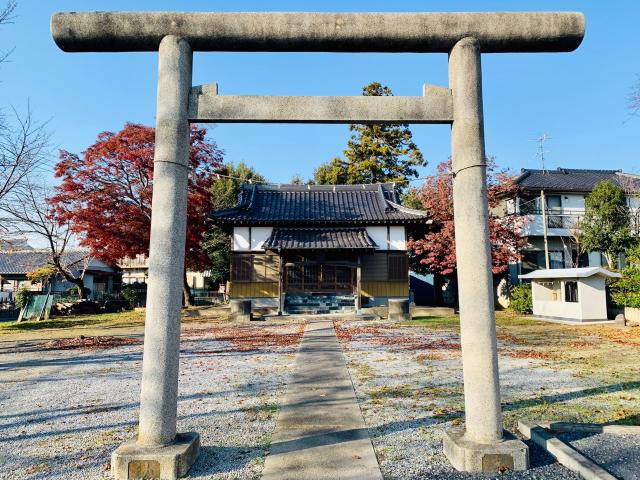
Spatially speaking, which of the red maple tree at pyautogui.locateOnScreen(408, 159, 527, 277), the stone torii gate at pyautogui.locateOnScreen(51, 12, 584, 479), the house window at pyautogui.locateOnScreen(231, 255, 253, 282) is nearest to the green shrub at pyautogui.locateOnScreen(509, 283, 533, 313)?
the red maple tree at pyautogui.locateOnScreen(408, 159, 527, 277)

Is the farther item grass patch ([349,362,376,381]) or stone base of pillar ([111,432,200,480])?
grass patch ([349,362,376,381])

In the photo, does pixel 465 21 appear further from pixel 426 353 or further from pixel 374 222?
pixel 374 222

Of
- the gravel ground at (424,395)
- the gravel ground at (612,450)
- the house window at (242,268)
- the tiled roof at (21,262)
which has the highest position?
the tiled roof at (21,262)

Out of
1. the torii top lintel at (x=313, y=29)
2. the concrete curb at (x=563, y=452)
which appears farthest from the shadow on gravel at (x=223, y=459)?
the torii top lintel at (x=313, y=29)

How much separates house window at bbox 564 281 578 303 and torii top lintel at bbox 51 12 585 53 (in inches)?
577

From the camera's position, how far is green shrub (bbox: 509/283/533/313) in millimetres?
19725

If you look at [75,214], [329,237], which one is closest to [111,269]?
[75,214]

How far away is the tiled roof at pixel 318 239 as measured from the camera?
65.4ft

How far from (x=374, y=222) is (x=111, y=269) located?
28384 mm

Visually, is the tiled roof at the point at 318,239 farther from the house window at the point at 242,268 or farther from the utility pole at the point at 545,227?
the utility pole at the point at 545,227

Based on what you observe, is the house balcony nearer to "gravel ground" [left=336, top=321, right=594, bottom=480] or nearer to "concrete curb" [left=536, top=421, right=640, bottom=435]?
"gravel ground" [left=336, top=321, right=594, bottom=480]

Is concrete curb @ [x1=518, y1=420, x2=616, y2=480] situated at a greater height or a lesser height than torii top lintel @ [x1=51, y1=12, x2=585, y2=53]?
lesser

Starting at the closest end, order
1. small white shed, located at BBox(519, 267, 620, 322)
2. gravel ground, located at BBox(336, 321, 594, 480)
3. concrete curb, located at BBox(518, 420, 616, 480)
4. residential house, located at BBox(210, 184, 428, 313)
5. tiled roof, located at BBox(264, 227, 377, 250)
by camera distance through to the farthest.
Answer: concrete curb, located at BBox(518, 420, 616, 480)
gravel ground, located at BBox(336, 321, 594, 480)
small white shed, located at BBox(519, 267, 620, 322)
tiled roof, located at BBox(264, 227, 377, 250)
residential house, located at BBox(210, 184, 428, 313)

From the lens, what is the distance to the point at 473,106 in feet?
12.6
